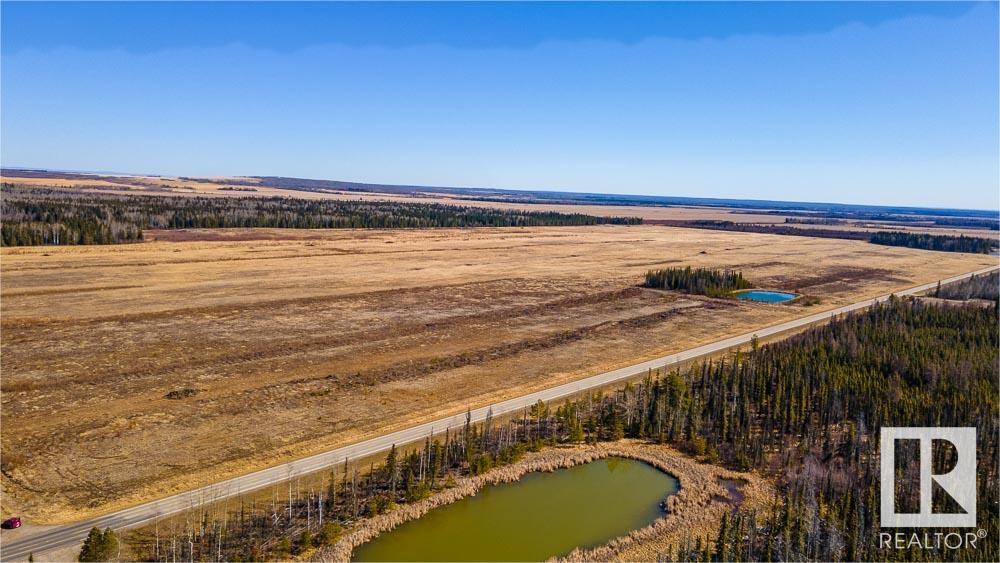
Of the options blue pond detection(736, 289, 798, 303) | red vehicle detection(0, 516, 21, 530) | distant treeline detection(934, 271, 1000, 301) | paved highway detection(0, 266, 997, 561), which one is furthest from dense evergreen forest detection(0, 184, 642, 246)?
distant treeline detection(934, 271, 1000, 301)

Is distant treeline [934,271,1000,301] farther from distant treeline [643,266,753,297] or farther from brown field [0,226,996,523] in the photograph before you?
distant treeline [643,266,753,297]

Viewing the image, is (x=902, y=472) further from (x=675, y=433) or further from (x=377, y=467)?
(x=377, y=467)

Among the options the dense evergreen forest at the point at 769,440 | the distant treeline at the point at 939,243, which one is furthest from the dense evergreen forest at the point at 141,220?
the dense evergreen forest at the point at 769,440

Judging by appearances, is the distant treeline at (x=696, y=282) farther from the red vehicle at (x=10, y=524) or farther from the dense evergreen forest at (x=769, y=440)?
the red vehicle at (x=10, y=524)

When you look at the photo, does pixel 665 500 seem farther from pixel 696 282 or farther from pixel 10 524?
pixel 696 282

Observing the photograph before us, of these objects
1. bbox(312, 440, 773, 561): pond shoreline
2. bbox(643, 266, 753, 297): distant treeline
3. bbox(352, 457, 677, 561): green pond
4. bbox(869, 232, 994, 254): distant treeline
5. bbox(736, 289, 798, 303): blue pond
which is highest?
bbox(869, 232, 994, 254): distant treeline

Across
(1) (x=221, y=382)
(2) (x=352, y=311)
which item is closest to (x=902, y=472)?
(1) (x=221, y=382)

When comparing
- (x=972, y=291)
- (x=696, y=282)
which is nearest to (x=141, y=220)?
(x=696, y=282)
